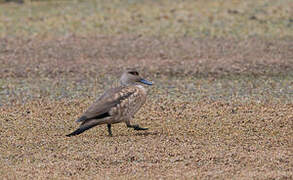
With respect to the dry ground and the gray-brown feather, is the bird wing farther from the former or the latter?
the dry ground

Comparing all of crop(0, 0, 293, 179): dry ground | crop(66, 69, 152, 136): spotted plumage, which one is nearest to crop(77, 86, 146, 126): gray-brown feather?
crop(66, 69, 152, 136): spotted plumage

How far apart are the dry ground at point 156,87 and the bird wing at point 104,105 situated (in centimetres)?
25

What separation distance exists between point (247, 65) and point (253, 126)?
4.34 metres

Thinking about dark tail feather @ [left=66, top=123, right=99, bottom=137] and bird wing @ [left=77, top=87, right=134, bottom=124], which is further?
bird wing @ [left=77, top=87, right=134, bottom=124]

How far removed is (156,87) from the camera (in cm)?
1130

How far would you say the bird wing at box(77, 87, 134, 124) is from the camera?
7766mm

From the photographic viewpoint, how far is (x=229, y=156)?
6887 millimetres

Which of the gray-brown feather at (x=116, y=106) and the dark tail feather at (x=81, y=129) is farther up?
the gray-brown feather at (x=116, y=106)

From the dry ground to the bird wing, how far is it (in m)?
0.25

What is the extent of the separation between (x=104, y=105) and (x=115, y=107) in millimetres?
121

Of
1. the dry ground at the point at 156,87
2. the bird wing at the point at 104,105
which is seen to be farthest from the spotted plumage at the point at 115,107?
the dry ground at the point at 156,87

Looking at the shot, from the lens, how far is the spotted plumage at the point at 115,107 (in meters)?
7.76

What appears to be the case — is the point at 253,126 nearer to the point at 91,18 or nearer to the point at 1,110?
the point at 1,110

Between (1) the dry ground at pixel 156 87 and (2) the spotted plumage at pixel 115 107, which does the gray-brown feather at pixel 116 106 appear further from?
(1) the dry ground at pixel 156 87
